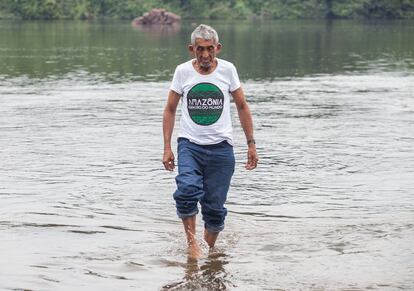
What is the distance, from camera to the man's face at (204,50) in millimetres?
7547

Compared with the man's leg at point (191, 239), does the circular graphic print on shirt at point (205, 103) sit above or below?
above

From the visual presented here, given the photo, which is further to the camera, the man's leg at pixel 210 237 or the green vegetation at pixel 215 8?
the green vegetation at pixel 215 8

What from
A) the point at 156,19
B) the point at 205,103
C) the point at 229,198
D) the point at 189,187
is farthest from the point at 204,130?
the point at 156,19

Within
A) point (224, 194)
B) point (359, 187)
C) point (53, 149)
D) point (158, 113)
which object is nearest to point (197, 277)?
point (224, 194)

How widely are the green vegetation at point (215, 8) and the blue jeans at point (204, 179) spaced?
336ft

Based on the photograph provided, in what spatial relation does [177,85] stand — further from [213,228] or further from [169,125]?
[213,228]

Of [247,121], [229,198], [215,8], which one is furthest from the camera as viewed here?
[215,8]

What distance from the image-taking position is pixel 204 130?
7.80 metres

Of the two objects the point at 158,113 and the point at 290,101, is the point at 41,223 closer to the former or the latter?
the point at 158,113

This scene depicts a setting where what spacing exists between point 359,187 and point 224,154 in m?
3.87

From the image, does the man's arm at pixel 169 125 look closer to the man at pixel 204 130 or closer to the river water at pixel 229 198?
the man at pixel 204 130

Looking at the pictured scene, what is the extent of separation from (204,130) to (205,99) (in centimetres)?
28

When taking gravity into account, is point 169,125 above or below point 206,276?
above

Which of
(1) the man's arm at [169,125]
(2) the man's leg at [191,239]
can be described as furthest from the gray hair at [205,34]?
(2) the man's leg at [191,239]
